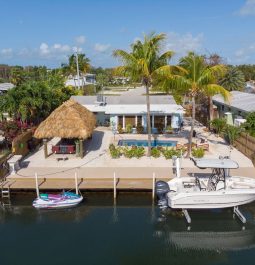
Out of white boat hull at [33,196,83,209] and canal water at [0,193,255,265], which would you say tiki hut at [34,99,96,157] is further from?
white boat hull at [33,196,83,209]

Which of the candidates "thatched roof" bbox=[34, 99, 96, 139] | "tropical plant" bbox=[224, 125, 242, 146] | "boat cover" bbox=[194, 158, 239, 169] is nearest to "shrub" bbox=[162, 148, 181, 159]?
"tropical plant" bbox=[224, 125, 242, 146]

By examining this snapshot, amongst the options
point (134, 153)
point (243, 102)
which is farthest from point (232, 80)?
point (134, 153)

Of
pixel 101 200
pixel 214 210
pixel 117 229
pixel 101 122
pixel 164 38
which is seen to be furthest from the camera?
pixel 101 122

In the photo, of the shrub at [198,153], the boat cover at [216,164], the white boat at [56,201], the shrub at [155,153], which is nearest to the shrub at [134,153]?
the shrub at [155,153]

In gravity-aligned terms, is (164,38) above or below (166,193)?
above

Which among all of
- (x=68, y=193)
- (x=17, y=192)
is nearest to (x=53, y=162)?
(x=17, y=192)

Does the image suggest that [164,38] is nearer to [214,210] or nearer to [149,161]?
[149,161]

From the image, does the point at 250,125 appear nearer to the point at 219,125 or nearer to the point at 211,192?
the point at 219,125
